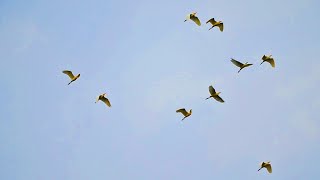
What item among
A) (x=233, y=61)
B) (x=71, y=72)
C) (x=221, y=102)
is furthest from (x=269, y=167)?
(x=71, y=72)

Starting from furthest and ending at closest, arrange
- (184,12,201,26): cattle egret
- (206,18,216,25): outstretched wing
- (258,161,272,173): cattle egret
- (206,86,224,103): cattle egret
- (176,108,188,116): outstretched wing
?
(206,18,216,25): outstretched wing, (184,12,201,26): cattle egret, (258,161,272,173): cattle egret, (176,108,188,116): outstretched wing, (206,86,224,103): cattle egret

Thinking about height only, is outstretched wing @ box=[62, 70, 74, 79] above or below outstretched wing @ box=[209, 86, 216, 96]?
above

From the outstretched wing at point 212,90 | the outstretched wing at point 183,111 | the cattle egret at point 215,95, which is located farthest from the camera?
the outstretched wing at point 183,111

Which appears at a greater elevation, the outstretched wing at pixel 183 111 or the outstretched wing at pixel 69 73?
the outstretched wing at pixel 69 73

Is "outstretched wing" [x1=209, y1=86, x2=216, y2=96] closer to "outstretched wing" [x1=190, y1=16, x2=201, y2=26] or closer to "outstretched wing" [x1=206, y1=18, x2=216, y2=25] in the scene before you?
"outstretched wing" [x1=190, y1=16, x2=201, y2=26]

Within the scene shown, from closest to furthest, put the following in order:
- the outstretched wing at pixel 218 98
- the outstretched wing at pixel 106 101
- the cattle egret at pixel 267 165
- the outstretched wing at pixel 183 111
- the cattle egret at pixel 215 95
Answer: the cattle egret at pixel 215 95, the outstretched wing at pixel 218 98, the outstretched wing at pixel 183 111, the cattle egret at pixel 267 165, the outstretched wing at pixel 106 101

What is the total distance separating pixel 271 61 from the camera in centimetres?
6294

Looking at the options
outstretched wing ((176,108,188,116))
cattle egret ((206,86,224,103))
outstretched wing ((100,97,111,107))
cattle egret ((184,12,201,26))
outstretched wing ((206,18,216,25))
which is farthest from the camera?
outstretched wing ((206,18,216,25))

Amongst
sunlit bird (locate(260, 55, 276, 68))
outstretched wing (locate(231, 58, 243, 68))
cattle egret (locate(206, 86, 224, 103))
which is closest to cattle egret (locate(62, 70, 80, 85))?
cattle egret (locate(206, 86, 224, 103))

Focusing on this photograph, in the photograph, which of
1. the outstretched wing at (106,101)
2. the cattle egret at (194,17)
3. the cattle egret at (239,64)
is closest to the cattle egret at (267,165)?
the cattle egret at (239,64)

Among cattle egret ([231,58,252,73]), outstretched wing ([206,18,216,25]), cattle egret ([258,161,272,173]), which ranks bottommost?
cattle egret ([258,161,272,173])

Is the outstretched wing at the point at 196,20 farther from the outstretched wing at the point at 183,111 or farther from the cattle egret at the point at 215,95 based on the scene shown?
the outstretched wing at the point at 183,111

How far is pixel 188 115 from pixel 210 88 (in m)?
4.61

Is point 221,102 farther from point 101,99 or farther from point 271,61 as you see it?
point 101,99
